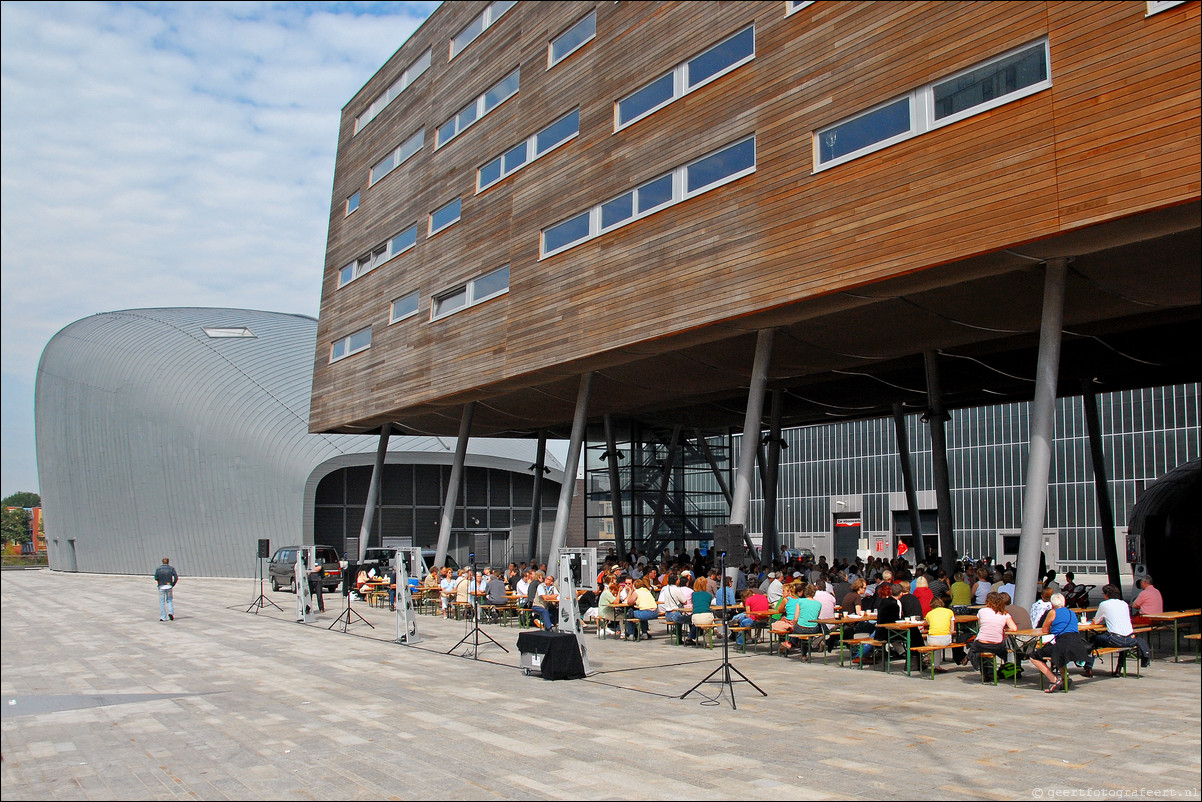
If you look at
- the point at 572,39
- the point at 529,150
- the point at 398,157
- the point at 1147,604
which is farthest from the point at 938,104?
the point at 398,157

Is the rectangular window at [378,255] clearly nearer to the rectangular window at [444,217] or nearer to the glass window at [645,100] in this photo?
the rectangular window at [444,217]

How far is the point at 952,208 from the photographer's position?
50.0 ft

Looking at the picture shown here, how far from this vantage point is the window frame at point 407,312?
31.5 m

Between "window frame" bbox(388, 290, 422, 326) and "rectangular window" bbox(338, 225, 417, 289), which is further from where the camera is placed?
"rectangular window" bbox(338, 225, 417, 289)

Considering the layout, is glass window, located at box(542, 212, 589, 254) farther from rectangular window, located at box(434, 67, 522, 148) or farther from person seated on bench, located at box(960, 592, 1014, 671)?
person seated on bench, located at box(960, 592, 1014, 671)

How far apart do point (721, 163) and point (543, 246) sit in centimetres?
688

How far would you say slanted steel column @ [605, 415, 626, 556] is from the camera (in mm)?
39938

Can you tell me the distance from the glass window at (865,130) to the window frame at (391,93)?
2110 cm

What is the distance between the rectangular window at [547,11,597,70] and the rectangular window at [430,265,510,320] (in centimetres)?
605

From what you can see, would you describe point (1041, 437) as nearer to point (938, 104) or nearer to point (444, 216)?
point (938, 104)

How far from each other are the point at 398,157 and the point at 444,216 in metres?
5.58

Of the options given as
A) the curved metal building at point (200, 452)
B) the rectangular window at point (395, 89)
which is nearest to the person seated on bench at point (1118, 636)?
the rectangular window at point (395, 89)

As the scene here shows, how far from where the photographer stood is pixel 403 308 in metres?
32.6

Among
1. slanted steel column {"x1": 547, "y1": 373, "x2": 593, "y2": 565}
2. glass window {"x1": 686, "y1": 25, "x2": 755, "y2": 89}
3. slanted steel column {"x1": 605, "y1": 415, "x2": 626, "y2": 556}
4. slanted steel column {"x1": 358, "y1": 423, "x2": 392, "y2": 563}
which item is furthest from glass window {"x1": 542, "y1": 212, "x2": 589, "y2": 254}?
slanted steel column {"x1": 605, "y1": 415, "x2": 626, "y2": 556}
